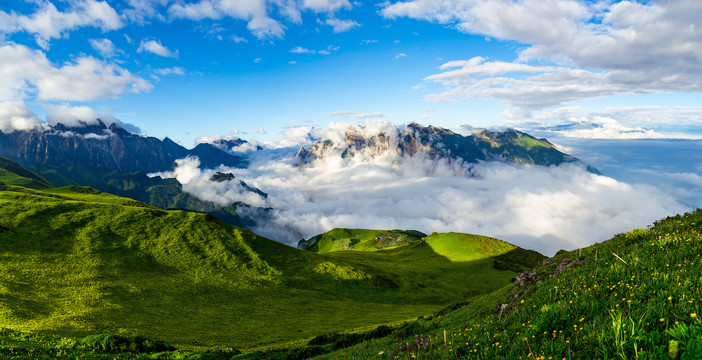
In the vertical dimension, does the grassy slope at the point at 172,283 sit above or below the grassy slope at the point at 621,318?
below

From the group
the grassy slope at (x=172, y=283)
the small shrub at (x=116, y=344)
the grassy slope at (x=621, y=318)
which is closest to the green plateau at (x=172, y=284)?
the grassy slope at (x=172, y=283)

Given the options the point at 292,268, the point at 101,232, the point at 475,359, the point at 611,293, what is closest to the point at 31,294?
the point at 101,232

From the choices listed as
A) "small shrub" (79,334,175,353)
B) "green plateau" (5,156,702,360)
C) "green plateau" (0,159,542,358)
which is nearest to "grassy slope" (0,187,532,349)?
"green plateau" (0,159,542,358)

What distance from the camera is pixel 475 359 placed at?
10914 millimetres

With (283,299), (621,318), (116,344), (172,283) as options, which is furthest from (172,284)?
(621,318)

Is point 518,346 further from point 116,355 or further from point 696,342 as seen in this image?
point 116,355

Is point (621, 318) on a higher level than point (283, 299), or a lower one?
higher

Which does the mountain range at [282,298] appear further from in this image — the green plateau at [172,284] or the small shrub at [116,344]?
the green plateau at [172,284]

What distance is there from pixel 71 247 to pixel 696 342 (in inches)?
4444

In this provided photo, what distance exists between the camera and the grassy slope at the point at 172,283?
51.7 meters

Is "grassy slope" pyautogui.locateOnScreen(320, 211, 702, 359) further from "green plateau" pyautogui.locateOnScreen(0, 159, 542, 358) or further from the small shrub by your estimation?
"green plateau" pyautogui.locateOnScreen(0, 159, 542, 358)

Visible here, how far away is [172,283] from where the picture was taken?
74.7m

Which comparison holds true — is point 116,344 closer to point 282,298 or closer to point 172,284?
point 172,284

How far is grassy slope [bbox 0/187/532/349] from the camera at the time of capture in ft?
170
